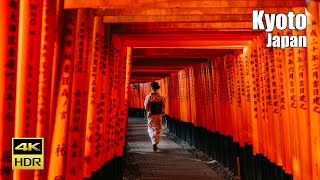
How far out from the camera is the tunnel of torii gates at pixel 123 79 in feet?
11.1

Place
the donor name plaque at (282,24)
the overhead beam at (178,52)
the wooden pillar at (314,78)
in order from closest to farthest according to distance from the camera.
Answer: the wooden pillar at (314,78) < the donor name plaque at (282,24) < the overhead beam at (178,52)

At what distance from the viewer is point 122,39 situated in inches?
355

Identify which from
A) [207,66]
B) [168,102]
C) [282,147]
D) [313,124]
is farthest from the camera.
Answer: [168,102]

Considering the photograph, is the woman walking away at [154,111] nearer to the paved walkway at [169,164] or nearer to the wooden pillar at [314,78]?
the paved walkway at [169,164]

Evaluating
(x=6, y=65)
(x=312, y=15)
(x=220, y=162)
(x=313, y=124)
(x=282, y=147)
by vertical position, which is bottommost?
(x=220, y=162)

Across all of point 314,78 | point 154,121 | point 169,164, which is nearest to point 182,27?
point 314,78

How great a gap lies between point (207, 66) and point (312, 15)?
7993mm

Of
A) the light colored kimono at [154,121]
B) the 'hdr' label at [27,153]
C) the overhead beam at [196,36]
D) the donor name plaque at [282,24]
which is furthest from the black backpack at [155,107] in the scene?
the 'hdr' label at [27,153]

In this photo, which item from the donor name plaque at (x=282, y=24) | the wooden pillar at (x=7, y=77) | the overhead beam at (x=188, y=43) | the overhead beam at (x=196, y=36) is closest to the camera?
the wooden pillar at (x=7, y=77)

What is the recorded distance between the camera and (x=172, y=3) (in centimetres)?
576

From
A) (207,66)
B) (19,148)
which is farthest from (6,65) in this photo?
(207,66)

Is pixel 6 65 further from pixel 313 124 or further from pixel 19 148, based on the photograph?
pixel 313 124

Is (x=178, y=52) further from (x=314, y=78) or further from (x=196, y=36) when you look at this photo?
(x=314, y=78)

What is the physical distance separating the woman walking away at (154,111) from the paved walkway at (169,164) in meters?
0.56
